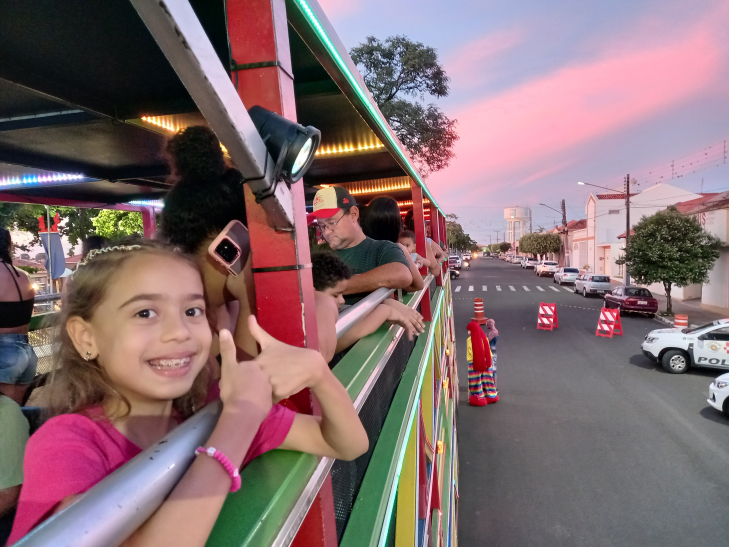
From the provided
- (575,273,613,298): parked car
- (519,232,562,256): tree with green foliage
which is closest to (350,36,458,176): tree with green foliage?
(575,273,613,298): parked car

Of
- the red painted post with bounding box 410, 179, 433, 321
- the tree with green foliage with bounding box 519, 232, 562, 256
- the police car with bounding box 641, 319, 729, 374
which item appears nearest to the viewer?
the red painted post with bounding box 410, 179, 433, 321

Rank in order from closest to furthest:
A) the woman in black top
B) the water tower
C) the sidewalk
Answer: the woman in black top → the sidewalk → the water tower

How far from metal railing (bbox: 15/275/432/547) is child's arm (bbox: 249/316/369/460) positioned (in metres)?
0.14

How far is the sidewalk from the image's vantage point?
Result: 20.0 m

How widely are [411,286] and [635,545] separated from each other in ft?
16.4

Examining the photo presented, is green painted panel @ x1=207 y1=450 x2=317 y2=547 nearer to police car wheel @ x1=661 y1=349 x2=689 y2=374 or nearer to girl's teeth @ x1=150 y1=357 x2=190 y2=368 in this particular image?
girl's teeth @ x1=150 y1=357 x2=190 y2=368

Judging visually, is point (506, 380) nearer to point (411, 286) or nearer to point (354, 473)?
point (411, 286)

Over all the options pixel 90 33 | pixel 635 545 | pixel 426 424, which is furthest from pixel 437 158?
pixel 90 33

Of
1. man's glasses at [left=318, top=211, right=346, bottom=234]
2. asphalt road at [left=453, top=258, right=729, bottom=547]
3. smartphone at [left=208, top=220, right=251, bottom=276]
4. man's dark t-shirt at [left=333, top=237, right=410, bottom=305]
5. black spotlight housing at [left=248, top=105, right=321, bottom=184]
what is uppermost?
black spotlight housing at [left=248, top=105, right=321, bottom=184]

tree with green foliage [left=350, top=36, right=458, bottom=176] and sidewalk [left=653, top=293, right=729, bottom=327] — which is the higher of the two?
tree with green foliage [left=350, top=36, right=458, bottom=176]

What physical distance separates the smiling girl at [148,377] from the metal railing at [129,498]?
7cm

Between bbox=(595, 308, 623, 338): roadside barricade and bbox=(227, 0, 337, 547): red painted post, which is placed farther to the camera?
bbox=(595, 308, 623, 338): roadside barricade

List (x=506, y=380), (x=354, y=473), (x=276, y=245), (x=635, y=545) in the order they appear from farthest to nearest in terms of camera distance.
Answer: (x=506, y=380) → (x=635, y=545) → (x=354, y=473) → (x=276, y=245)

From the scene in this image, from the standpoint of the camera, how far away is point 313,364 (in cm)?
97
